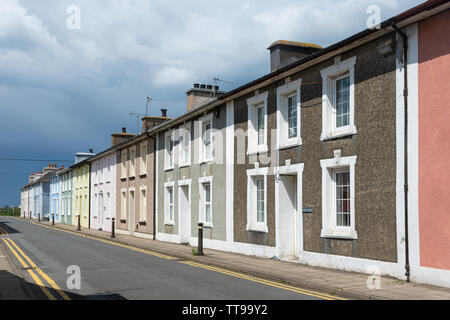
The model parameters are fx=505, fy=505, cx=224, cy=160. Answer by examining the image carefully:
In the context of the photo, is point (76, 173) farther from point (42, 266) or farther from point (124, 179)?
point (42, 266)

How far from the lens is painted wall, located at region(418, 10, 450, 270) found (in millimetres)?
10094

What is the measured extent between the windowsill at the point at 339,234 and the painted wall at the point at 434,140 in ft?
6.90

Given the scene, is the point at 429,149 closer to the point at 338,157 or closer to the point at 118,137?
the point at 338,157

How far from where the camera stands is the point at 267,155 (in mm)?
16547

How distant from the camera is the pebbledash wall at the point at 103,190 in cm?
3684

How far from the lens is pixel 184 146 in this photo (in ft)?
78.2

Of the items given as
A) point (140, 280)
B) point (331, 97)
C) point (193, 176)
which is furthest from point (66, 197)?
point (331, 97)

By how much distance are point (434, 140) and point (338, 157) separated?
120 inches

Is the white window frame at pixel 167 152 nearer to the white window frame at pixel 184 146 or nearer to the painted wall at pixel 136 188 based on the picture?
the white window frame at pixel 184 146

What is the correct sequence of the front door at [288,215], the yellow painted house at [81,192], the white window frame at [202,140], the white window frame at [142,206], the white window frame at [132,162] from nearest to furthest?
the front door at [288,215]
the white window frame at [202,140]
the white window frame at [142,206]
the white window frame at [132,162]
the yellow painted house at [81,192]

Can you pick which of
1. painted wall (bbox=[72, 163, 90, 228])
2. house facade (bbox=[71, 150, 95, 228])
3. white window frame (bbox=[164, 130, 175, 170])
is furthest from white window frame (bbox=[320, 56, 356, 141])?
painted wall (bbox=[72, 163, 90, 228])

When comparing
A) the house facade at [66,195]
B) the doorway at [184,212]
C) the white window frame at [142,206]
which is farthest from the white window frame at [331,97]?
the house facade at [66,195]

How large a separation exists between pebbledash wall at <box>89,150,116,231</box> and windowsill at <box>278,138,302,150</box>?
74.2 ft
